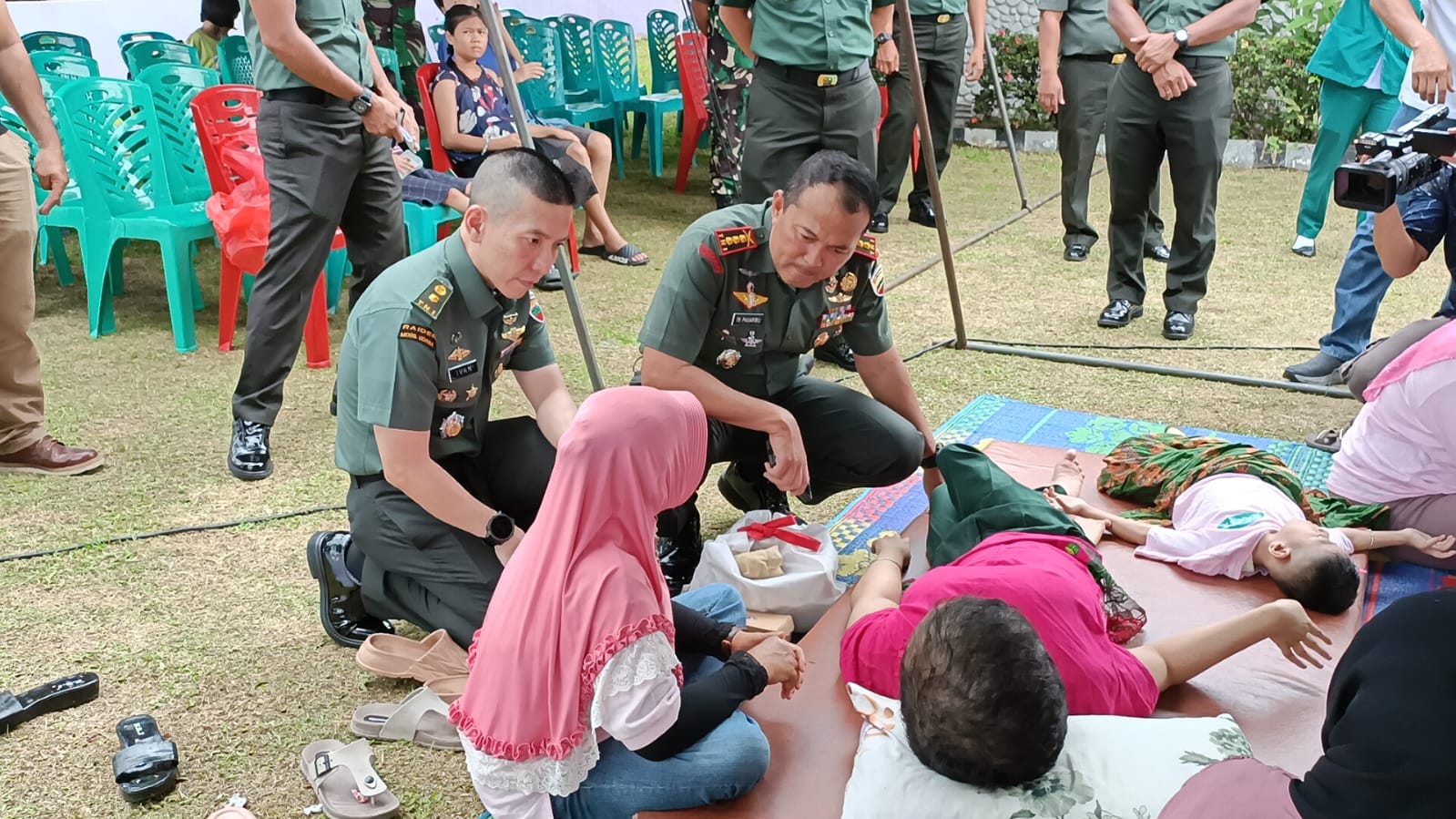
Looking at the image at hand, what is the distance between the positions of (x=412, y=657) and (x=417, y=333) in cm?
63

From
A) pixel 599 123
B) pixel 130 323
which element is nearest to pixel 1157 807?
pixel 130 323

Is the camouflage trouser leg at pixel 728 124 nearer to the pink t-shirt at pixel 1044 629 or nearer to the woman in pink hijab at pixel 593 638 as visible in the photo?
the pink t-shirt at pixel 1044 629

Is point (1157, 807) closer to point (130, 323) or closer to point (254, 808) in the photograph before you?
point (254, 808)

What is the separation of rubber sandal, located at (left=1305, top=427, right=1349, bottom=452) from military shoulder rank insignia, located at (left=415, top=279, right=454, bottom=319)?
8.57ft

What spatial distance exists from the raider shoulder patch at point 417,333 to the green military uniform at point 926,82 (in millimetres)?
3878

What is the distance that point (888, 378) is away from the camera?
9.91 ft

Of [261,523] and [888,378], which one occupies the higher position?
[888,378]

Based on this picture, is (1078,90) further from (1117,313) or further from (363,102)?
(363,102)

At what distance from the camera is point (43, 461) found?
3385 millimetres

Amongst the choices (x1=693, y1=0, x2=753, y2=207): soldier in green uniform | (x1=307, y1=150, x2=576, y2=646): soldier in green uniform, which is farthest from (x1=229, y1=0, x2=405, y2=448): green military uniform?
(x1=693, y1=0, x2=753, y2=207): soldier in green uniform

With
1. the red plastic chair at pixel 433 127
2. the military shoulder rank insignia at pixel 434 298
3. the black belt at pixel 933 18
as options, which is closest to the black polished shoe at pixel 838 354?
the red plastic chair at pixel 433 127

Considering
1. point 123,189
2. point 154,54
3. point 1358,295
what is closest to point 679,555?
point 1358,295

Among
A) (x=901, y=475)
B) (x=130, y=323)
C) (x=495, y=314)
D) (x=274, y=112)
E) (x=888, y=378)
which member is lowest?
(x=130, y=323)

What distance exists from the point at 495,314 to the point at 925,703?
132 cm
